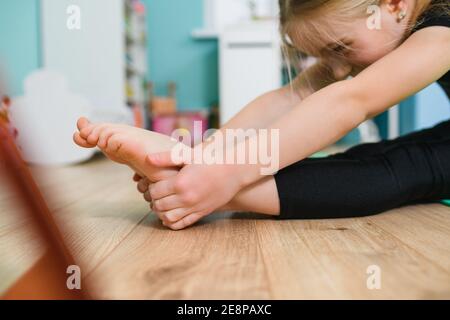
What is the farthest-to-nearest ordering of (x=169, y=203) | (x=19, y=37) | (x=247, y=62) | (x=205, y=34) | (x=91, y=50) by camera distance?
(x=205, y=34), (x=247, y=62), (x=91, y=50), (x=19, y=37), (x=169, y=203)

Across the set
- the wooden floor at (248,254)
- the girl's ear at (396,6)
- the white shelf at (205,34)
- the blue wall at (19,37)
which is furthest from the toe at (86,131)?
the white shelf at (205,34)

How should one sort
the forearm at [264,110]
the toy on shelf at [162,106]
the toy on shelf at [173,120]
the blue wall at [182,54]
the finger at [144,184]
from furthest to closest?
1. the blue wall at [182,54]
2. the toy on shelf at [162,106]
3. the toy on shelf at [173,120]
4. the forearm at [264,110]
5. the finger at [144,184]

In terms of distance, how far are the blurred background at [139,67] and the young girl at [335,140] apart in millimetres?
621

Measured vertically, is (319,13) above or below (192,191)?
above

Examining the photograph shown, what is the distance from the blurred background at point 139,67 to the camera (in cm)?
198

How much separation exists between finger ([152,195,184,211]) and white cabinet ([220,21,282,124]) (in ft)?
7.14

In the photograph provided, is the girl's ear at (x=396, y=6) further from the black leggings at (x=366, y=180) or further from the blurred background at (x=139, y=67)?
the blurred background at (x=139, y=67)

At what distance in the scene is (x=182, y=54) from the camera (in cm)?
346

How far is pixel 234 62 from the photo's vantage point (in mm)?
2836

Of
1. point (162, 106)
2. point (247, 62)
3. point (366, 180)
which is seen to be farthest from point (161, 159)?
point (162, 106)

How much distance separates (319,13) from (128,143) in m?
0.41

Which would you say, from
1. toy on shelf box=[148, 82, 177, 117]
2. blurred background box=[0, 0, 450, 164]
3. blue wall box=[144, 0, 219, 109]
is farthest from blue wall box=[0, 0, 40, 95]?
blue wall box=[144, 0, 219, 109]

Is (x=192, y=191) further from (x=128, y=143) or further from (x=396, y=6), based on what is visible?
(x=396, y=6)
